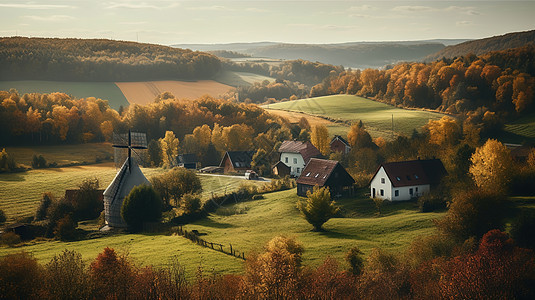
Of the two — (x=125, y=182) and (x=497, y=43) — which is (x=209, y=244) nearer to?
(x=125, y=182)

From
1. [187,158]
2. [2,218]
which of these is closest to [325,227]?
[2,218]

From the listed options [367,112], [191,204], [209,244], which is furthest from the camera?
[367,112]

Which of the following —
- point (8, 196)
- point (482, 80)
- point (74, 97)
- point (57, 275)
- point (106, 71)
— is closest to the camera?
point (57, 275)

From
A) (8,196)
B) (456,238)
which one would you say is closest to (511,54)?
(456,238)

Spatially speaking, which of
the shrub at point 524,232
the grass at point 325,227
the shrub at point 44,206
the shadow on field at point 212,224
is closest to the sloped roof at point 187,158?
the shrub at point 44,206

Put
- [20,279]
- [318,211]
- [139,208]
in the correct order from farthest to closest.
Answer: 1. [139,208]
2. [318,211]
3. [20,279]

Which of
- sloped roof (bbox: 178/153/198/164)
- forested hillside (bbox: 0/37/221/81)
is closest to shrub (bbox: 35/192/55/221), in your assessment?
sloped roof (bbox: 178/153/198/164)

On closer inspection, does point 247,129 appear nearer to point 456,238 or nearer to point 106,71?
point 106,71
